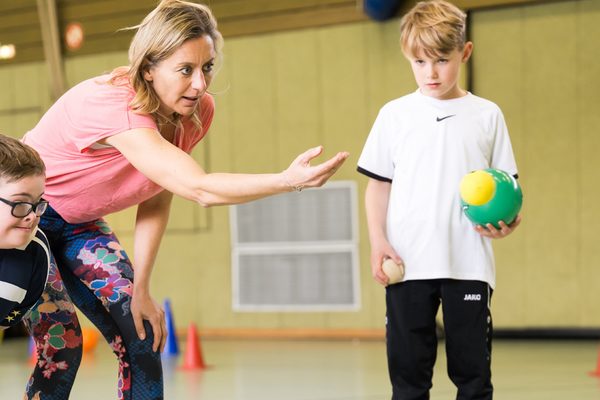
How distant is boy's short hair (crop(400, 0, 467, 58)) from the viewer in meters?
2.59

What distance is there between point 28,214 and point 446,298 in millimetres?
1369

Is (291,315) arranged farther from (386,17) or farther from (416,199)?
(416,199)

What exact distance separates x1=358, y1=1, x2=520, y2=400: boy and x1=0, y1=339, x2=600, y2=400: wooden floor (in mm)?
1339

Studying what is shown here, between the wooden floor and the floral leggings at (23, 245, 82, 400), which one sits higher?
the floral leggings at (23, 245, 82, 400)

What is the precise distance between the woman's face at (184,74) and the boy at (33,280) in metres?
0.39

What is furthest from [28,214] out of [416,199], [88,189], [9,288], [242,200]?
[416,199]

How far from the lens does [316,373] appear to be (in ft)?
15.6

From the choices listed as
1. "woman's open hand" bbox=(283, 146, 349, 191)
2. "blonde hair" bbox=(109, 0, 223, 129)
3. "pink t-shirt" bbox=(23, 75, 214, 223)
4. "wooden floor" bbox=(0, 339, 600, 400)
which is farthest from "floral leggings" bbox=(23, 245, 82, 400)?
"wooden floor" bbox=(0, 339, 600, 400)

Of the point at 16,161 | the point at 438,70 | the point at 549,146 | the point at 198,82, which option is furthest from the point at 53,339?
the point at 549,146

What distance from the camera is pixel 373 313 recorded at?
21.2 feet

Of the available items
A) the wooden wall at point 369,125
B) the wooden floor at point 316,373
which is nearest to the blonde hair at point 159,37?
the wooden floor at point 316,373

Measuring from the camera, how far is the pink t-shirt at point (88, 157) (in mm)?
2242

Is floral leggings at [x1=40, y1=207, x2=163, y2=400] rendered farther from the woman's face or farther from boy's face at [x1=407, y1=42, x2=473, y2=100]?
boy's face at [x1=407, y1=42, x2=473, y2=100]

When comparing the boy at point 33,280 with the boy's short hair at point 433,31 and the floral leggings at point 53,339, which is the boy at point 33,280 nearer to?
the floral leggings at point 53,339
